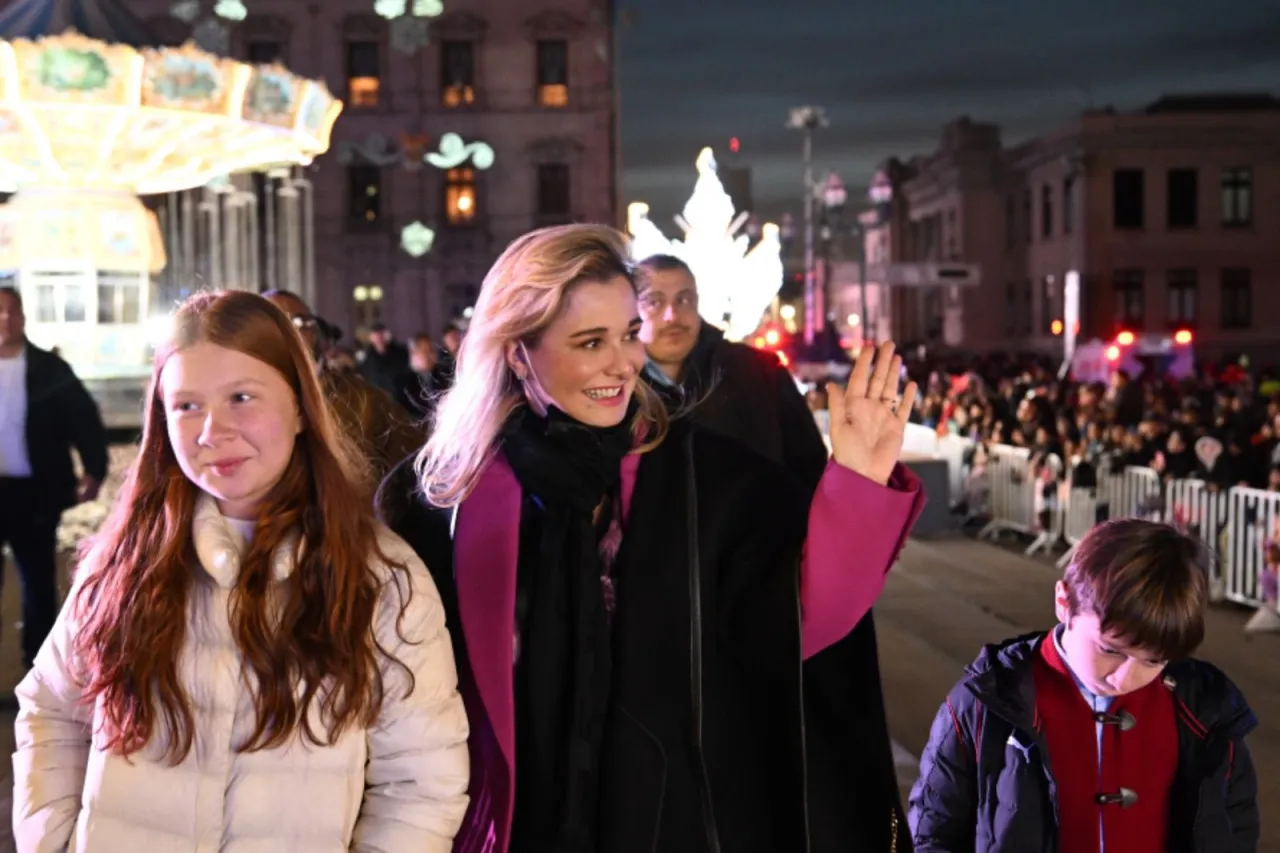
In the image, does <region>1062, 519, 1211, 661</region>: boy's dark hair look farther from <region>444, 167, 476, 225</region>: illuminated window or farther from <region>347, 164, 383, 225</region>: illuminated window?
<region>347, 164, 383, 225</region>: illuminated window

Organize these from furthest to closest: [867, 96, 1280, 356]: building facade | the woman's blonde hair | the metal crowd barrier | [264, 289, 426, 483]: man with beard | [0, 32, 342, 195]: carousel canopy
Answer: [867, 96, 1280, 356]: building facade
[0, 32, 342, 195]: carousel canopy
the metal crowd barrier
[264, 289, 426, 483]: man with beard
the woman's blonde hair

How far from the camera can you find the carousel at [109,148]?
12.4m

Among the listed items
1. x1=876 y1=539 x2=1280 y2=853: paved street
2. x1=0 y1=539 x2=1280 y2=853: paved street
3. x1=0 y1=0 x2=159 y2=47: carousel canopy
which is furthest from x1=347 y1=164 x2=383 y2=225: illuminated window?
x1=0 y1=539 x2=1280 y2=853: paved street

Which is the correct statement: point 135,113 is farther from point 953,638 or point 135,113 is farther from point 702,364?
point 702,364

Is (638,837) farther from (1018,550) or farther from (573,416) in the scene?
(1018,550)

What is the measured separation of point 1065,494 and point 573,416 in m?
11.4

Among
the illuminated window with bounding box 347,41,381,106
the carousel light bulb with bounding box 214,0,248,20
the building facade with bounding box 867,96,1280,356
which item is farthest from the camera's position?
the building facade with bounding box 867,96,1280,356

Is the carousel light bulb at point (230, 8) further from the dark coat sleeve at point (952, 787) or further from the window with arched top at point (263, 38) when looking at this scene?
the window with arched top at point (263, 38)

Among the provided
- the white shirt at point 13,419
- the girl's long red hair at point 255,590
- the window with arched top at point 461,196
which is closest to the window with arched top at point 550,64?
the window with arched top at point 461,196

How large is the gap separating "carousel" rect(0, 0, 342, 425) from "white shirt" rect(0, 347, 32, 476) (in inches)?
252

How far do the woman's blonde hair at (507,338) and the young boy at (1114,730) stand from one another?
1.01 m

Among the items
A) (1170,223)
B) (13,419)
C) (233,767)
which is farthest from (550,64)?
(233,767)

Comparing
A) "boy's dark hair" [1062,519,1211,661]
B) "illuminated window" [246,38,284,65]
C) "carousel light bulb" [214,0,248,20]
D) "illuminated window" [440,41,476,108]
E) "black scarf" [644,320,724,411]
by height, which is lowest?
"boy's dark hair" [1062,519,1211,661]

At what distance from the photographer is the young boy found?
2820 mm
